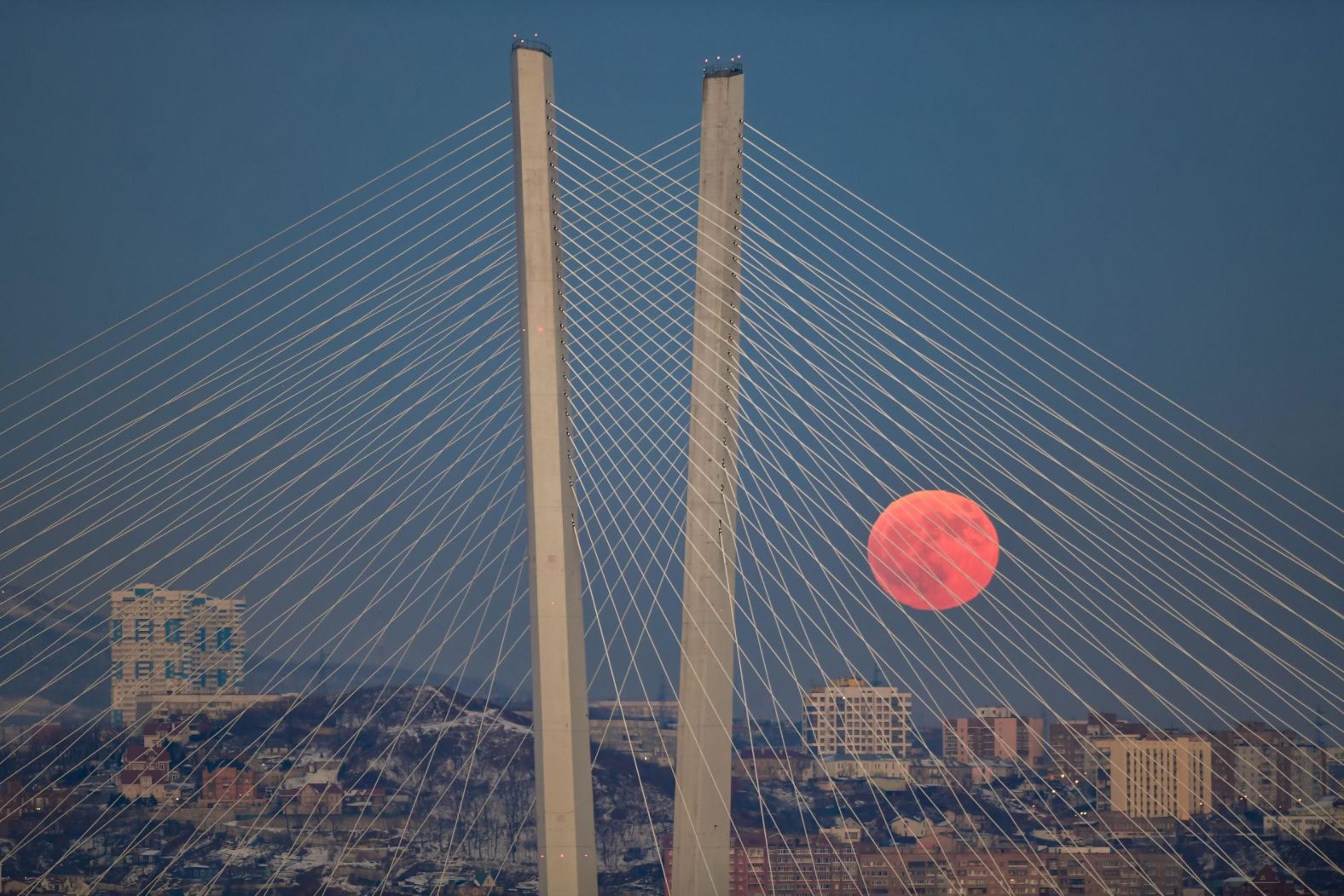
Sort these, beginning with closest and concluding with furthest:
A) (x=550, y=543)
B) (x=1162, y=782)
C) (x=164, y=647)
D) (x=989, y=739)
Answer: (x=550, y=543), (x=164, y=647), (x=1162, y=782), (x=989, y=739)

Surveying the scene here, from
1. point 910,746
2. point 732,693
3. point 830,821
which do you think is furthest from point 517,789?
point 732,693

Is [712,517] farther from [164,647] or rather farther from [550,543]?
[164,647]

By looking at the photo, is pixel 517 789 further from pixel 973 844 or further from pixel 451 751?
pixel 973 844

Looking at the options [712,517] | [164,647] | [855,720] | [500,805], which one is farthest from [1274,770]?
[712,517]

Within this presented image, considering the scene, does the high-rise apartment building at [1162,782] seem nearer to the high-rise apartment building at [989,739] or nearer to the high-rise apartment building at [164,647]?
the high-rise apartment building at [989,739]

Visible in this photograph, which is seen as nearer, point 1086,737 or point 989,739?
point 1086,737

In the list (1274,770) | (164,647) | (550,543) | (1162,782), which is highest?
(550,543)

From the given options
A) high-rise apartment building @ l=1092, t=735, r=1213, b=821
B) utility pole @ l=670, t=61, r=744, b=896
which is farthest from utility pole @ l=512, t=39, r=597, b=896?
high-rise apartment building @ l=1092, t=735, r=1213, b=821
